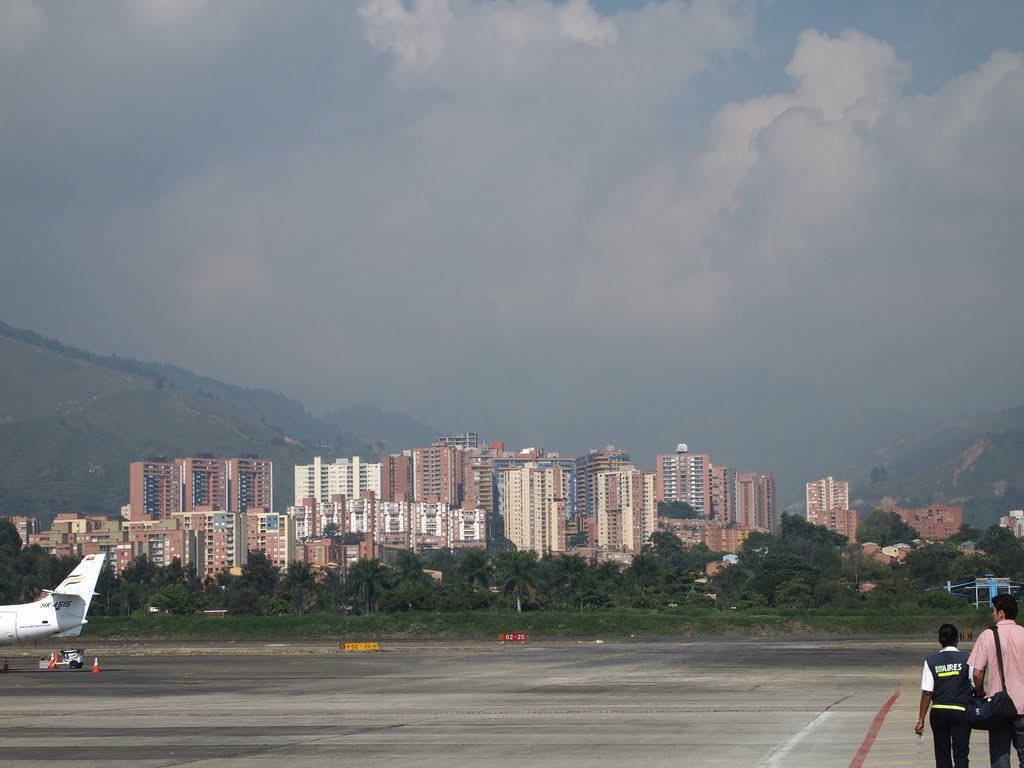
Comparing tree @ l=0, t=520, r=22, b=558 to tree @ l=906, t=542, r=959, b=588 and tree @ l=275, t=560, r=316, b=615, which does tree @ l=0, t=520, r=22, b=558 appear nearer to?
A: tree @ l=275, t=560, r=316, b=615

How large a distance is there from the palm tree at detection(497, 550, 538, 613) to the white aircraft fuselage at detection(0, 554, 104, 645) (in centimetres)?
5826

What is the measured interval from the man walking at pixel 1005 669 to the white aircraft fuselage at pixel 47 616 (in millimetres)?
45305

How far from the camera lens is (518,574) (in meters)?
109

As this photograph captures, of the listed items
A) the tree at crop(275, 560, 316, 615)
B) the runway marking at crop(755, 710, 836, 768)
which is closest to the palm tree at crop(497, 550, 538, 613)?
the tree at crop(275, 560, 316, 615)

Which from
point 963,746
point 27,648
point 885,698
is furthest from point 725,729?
point 27,648

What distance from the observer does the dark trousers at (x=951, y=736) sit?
46.9 ft

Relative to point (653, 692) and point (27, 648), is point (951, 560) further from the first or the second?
point (653, 692)

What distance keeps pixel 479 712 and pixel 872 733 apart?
370 inches

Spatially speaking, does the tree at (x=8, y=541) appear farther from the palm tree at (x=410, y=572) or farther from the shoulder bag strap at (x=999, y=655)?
the shoulder bag strap at (x=999, y=655)

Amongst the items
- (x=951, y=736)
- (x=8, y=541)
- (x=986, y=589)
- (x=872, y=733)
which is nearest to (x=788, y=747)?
Answer: (x=872, y=733)

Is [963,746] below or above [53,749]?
above

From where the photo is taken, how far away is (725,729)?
24.2m

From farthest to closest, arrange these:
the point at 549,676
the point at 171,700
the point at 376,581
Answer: the point at 376,581 < the point at 549,676 < the point at 171,700

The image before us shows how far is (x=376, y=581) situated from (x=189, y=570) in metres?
38.9
